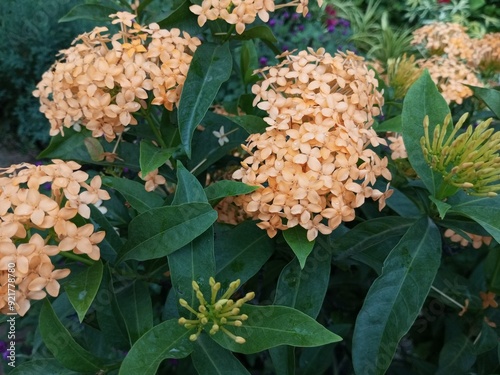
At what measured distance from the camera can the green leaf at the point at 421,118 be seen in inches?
34.9

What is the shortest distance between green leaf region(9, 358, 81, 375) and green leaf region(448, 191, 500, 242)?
0.68m

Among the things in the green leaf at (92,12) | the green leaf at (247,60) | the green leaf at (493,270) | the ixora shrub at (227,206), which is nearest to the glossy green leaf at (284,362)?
the ixora shrub at (227,206)

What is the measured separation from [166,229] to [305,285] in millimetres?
247

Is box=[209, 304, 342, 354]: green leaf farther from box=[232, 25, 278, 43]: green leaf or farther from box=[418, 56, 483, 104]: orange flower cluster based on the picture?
box=[418, 56, 483, 104]: orange flower cluster

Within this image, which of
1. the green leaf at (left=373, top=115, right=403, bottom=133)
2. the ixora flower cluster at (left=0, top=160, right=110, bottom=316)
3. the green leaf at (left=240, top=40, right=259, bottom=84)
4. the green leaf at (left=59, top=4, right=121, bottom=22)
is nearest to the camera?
the ixora flower cluster at (left=0, top=160, right=110, bottom=316)

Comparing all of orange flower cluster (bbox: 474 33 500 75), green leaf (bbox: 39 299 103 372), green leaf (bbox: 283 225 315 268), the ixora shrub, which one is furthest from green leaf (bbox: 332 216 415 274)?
orange flower cluster (bbox: 474 33 500 75)

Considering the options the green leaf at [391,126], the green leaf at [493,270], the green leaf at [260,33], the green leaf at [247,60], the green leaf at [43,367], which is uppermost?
the green leaf at [260,33]

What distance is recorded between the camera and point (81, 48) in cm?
98

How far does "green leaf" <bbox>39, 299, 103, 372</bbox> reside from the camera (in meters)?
0.80

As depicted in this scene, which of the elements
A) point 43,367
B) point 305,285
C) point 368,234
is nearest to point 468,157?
point 368,234

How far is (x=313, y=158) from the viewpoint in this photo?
2.58 feet

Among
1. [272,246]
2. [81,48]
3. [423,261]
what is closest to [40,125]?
[81,48]

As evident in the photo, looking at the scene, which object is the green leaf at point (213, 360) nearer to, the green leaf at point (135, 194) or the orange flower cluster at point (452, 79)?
the green leaf at point (135, 194)

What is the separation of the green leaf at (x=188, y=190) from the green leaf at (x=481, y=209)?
0.40 m
